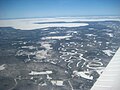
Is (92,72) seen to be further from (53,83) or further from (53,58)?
(53,58)

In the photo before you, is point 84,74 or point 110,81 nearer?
point 110,81

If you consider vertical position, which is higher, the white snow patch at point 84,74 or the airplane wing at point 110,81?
the airplane wing at point 110,81

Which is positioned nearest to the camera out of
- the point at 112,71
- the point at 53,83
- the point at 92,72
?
the point at 112,71

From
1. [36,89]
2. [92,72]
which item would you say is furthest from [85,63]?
[36,89]

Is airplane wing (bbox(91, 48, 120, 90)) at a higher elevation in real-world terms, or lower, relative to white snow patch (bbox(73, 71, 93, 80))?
higher

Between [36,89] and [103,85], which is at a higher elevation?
[103,85]

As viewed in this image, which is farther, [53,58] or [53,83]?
Answer: [53,58]

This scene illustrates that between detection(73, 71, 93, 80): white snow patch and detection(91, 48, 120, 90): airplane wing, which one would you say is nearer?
detection(91, 48, 120, 90): airplane wing

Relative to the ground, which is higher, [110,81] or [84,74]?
[110,81]

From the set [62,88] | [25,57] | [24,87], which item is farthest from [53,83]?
[25,57]

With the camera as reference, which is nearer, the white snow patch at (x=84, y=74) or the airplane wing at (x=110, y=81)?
the airplane wing at (x=110, y=81)

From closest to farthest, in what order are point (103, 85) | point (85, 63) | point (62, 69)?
point (103, 85) < point (62, 69) < point (85, 63)
